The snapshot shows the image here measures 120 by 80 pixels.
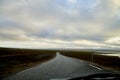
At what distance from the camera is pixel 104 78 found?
5.80 meters

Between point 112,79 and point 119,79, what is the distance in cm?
23

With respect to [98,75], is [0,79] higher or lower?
lower

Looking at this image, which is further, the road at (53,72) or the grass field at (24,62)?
the grass field at (24,62)

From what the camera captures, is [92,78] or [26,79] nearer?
[92,78]

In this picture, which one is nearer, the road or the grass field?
the road

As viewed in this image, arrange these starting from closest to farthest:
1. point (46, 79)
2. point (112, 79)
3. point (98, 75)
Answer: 1. point (112, 79)
2. point (98, 75)
3. point (46, 79)

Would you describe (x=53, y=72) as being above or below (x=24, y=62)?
below

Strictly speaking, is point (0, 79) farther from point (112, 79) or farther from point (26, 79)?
point (112, 79)

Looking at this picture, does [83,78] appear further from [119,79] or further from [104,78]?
[119,79]

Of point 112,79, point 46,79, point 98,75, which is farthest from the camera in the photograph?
point 46,79

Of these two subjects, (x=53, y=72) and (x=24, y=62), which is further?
(x=24, y=62)

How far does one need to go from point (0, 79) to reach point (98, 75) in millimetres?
8440

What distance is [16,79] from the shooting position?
12.7m

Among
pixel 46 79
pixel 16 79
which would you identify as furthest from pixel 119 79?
pixel 16 79
